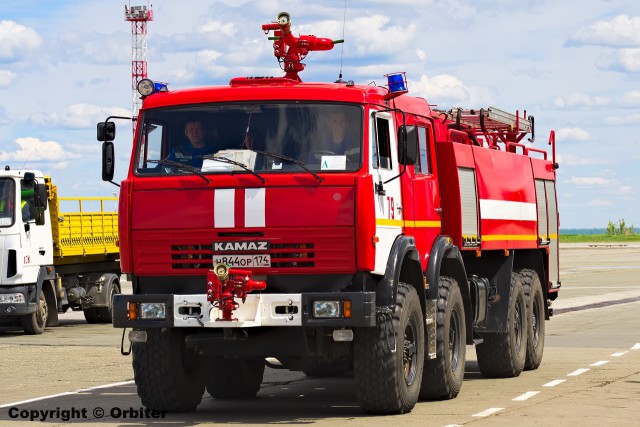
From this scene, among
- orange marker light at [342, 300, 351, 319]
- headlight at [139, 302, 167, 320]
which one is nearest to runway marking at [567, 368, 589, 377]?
orange marker light at [342, 300, 351, 319]

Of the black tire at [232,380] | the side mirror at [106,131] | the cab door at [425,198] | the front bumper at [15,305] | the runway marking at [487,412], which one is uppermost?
the side mirror at [106,131]

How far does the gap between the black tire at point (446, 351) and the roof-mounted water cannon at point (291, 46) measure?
2.56 m

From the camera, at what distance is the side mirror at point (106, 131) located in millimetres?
12828

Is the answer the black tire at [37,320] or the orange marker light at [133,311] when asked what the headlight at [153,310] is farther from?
the black tire at [37,320]

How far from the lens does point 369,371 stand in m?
12.3

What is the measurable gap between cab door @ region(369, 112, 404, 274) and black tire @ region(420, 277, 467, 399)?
1.38 metres

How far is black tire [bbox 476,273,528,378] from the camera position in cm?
1675

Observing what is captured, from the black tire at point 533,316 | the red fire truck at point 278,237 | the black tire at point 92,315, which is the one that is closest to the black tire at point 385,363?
the red fire truck at point 278,237

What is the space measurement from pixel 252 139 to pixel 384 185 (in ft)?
3.98

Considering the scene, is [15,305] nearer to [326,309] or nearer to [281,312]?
[281,312]

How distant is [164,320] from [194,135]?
5.47 ft

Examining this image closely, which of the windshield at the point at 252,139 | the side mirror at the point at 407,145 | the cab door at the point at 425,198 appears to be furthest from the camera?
the cab door at the point at 425,198

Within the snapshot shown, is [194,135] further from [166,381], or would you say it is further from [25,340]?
[25,340]

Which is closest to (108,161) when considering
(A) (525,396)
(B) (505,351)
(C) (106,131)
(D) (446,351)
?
(C) (106,131)
